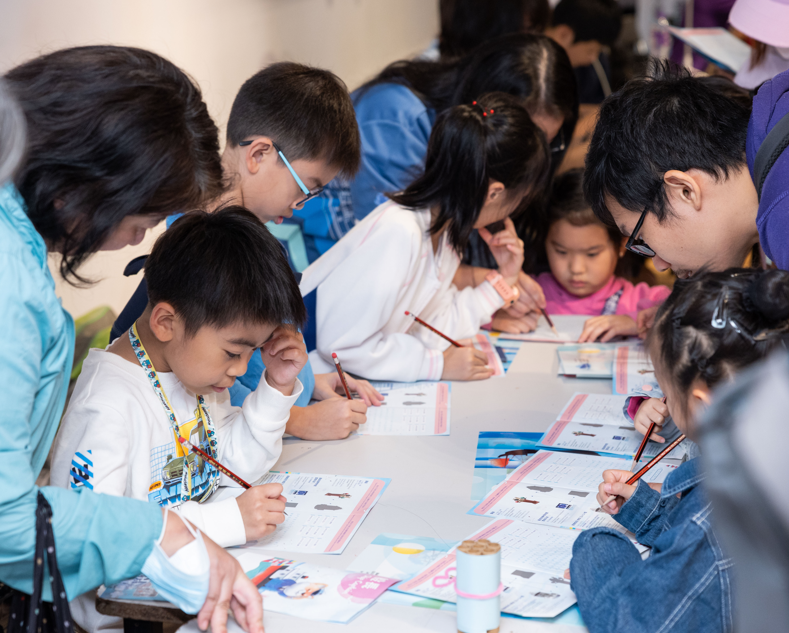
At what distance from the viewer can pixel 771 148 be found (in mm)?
1153

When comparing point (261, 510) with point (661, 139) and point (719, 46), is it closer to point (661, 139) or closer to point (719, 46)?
point (661, 139)

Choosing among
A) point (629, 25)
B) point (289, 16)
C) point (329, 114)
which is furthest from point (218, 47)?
point (629, 25)

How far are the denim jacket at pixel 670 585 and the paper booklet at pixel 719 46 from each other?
2.34m

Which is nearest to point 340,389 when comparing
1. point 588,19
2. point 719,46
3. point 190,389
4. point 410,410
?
point 410,410

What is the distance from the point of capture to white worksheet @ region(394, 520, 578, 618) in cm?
97

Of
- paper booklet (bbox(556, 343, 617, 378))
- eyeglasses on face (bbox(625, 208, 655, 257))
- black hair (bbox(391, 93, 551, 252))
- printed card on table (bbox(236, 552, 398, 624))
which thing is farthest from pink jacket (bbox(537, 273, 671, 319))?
printed card on table (bbox(236, 552, 398, 624))

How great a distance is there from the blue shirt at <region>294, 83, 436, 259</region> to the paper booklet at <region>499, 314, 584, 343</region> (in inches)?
25.1

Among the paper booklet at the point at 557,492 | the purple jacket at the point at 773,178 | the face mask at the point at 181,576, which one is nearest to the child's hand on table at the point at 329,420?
the paper booklet at the point at 557,492

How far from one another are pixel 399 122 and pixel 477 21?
854mm

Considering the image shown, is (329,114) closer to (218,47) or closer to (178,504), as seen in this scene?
(178,504)

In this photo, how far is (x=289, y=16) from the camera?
139 inches

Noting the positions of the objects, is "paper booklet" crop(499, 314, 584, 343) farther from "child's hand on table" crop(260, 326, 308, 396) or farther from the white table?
"child's hand on table" crop(260, 326, 308, 396)

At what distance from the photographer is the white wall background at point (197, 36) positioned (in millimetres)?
2080

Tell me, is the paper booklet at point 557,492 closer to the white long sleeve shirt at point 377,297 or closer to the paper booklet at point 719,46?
the white long sleeve shirt at point 377,297
